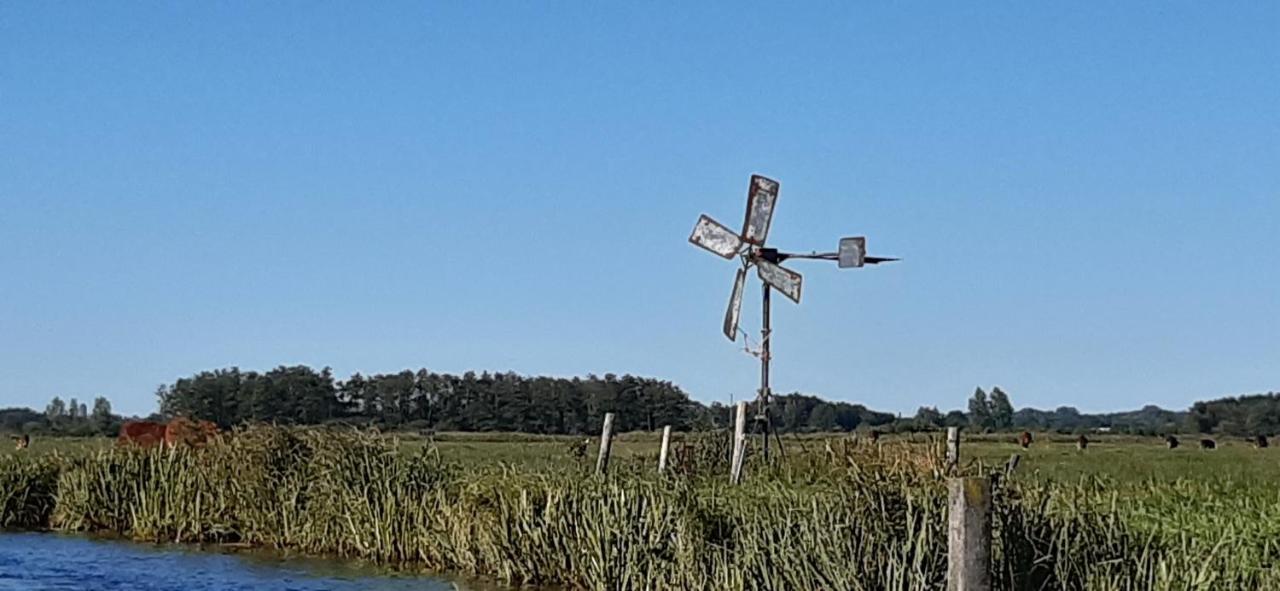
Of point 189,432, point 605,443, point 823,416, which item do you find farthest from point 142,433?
point 823,416

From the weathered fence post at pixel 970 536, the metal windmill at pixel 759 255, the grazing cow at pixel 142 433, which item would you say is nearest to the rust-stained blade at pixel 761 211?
the metal windmill at pixel 759 255

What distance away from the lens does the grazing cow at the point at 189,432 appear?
83.4 ft

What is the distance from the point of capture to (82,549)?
22.6m

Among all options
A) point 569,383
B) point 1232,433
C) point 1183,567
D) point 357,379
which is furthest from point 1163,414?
point 1183,567

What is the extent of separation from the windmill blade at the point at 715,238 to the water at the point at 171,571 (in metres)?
4.43

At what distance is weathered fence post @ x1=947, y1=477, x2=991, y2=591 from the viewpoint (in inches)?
345

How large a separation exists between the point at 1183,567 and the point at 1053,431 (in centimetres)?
5682

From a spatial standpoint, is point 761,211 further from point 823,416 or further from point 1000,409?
point 1000,409

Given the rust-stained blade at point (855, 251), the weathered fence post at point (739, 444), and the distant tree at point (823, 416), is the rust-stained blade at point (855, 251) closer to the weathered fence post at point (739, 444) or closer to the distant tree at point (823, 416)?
the weathered fence post at point (739, 444)

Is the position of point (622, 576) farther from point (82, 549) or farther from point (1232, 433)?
point (1232, 433)

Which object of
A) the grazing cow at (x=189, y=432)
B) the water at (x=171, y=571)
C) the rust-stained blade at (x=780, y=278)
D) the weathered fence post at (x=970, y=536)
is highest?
the rust-stained blade at (x=780, y=278)

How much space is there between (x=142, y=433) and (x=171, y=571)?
941 centimetres

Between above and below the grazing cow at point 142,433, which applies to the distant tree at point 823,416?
above

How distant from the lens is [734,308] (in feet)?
60.8
